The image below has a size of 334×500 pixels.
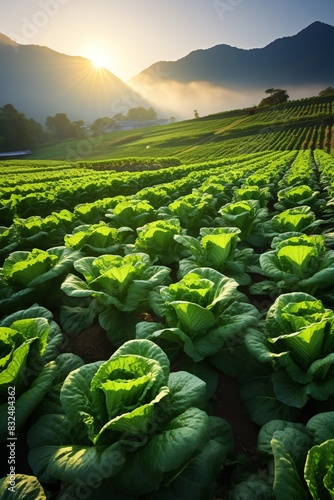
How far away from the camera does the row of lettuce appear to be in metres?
1.49

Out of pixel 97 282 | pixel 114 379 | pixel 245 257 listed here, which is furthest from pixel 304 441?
pixel 245 257

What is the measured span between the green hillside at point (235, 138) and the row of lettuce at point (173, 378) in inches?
1646

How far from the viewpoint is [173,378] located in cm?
189

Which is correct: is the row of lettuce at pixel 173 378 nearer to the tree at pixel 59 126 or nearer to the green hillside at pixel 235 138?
the green hillside at pixel 235 138

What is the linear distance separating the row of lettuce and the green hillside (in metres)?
41.8

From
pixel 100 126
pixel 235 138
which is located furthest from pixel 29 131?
pixel 235 138

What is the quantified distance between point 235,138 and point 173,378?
6127 cm

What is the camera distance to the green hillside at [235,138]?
47.4m

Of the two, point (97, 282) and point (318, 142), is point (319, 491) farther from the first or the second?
point (318, 142)

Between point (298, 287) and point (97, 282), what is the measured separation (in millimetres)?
2040

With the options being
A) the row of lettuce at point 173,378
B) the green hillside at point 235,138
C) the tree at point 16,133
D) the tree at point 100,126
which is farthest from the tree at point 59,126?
the row of lettuce at point 173,378

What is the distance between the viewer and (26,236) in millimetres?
5234

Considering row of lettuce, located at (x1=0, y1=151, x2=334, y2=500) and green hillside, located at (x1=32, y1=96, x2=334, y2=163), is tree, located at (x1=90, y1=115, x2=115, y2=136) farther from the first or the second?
row of lettuce, located at (x1=0, y1=151, x2=334, y2=500)

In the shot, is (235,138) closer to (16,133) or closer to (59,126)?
(16,133)
